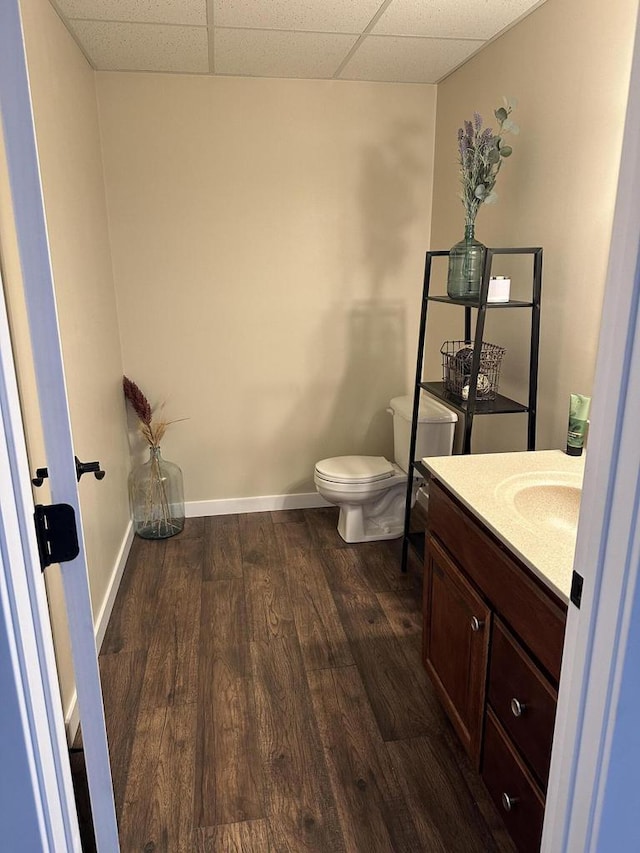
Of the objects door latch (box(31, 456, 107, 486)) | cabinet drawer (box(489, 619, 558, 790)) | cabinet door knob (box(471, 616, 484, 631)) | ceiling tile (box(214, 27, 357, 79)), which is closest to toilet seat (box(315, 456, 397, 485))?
cabinet door knob (box(471, 616, 484, 631))

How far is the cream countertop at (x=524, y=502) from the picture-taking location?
135 centimetres

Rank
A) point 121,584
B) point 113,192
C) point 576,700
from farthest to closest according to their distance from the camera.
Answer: point 113,192
point 121,584
point 576,700

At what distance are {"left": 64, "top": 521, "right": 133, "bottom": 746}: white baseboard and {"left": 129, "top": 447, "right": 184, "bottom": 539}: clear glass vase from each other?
9 centimetres

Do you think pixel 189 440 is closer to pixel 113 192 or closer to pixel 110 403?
pixel 110 403

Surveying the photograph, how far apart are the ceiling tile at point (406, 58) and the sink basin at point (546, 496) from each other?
189cm

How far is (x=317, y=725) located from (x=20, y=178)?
70.6 inches

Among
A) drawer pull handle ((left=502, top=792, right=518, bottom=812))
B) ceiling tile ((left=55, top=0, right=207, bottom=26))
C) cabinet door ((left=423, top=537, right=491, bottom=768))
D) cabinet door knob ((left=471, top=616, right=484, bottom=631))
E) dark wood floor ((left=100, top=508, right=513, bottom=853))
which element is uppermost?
ceiling tile ((left=55, top=0, right=207, bottom=26))

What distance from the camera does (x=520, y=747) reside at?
1.44 meters

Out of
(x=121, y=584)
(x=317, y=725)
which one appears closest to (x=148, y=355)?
(x=121, y=584)

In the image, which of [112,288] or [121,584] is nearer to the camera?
[121,584]

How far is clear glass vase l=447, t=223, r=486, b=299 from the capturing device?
2393 millimetres

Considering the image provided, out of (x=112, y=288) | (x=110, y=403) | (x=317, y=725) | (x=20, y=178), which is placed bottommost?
(x=317, y=725)

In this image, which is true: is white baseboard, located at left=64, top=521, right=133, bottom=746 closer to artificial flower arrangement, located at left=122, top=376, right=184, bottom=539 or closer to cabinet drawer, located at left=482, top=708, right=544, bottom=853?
artificial flower arrangement, located at left=122, top=376, right=184, bottom=539

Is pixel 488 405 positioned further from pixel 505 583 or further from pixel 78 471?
pixel 78 471
